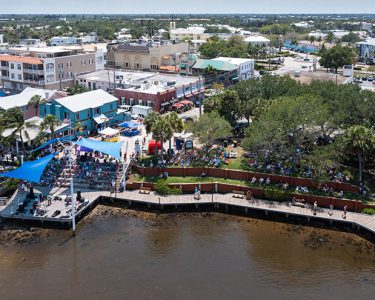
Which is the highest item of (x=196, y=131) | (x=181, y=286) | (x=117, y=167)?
(x=196, y=131)

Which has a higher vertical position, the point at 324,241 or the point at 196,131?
the point at 196,131

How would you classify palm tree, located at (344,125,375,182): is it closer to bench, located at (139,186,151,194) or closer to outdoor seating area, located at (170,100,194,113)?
bench, located at (139,186,151,194)

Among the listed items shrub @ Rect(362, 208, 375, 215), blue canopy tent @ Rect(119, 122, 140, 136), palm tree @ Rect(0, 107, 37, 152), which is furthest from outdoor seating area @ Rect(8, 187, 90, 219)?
shrub @ Rect(362, 208, 375, 215)

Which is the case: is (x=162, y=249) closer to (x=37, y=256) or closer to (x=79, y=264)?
(x=79, y=264)

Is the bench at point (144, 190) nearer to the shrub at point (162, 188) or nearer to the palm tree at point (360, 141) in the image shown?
the shrub at point (162, 188)

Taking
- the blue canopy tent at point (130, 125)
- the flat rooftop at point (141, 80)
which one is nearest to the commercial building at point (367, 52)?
the flat rooftop at point (141, 80)

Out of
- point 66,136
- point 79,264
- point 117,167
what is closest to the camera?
point 79,264

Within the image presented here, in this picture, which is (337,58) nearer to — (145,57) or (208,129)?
(145,57)

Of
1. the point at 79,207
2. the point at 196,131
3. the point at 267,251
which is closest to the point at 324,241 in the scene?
the point at 267,251
